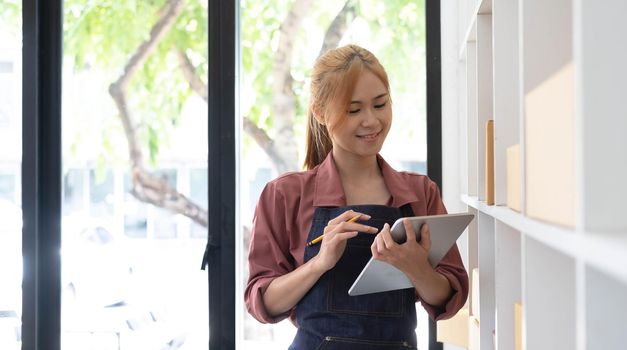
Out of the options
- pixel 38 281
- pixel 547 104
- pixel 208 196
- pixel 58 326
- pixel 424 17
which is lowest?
pixel 58 326

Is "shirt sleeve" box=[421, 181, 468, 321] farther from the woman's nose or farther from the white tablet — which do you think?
the woman's nose

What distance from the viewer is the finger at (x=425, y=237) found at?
1476mm

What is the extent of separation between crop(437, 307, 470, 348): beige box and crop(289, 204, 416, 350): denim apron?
0.48 metres

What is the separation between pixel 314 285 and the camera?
5.60 ft

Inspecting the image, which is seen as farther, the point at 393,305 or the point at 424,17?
the point at 424,17

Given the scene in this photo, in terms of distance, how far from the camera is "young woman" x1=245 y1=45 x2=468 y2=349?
5.48ft

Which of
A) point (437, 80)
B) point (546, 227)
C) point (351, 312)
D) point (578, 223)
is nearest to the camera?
point (578, 223)

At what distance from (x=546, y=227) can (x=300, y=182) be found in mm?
967

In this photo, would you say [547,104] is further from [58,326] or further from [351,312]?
[58,326]

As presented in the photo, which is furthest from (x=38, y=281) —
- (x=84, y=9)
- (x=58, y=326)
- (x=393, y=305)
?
(x=393, y=305)

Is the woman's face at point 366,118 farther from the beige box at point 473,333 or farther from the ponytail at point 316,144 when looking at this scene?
the beige box at point 473,333

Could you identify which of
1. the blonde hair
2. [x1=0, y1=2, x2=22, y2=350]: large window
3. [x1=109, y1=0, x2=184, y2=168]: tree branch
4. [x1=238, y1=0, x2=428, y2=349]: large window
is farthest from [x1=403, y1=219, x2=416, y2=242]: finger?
[x1=0, y1=2, x2=22, y2=350]: large window

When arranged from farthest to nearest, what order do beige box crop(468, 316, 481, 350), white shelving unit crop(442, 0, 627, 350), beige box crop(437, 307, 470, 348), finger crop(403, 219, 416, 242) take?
1. beige box crop(437, 307, 470, 348)
2. beige box crop(468, 316, 481, 350)
3. finger crop(403, 219, 416, 242)
4. white shelving unit crop(442, 0, 627, 350)

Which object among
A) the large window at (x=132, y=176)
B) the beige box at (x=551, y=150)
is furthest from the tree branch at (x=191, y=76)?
the beige box at (x=551, y=150)
